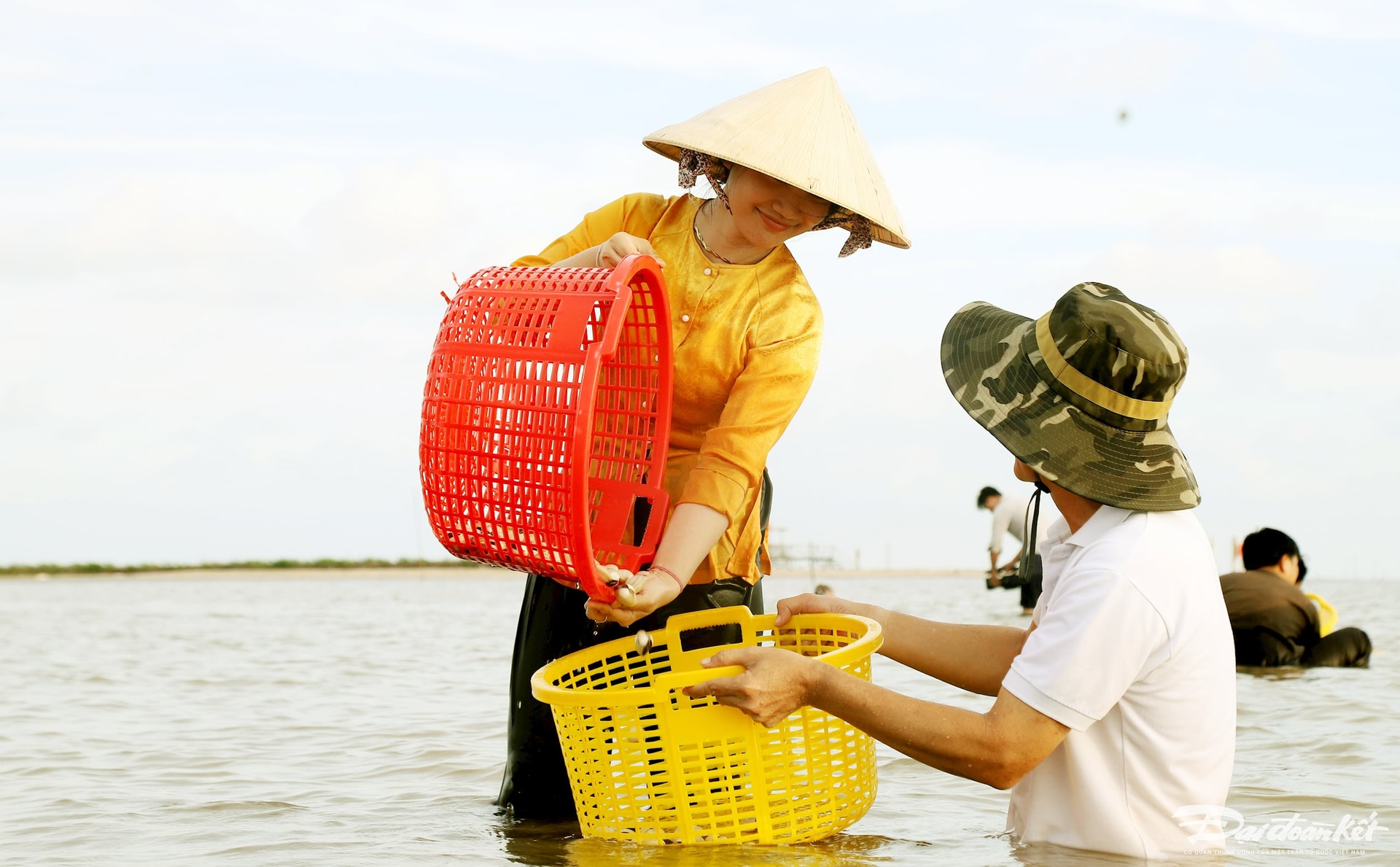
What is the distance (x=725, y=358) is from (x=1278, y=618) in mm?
6471

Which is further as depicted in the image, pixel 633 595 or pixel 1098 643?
pixel 633 595

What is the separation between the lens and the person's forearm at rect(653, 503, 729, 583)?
3.14 meters

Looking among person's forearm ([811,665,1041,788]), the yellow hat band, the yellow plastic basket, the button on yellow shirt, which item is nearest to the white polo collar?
the yellow hat band

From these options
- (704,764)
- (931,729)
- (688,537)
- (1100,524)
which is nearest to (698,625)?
(688,537)

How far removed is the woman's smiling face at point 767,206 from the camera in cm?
314

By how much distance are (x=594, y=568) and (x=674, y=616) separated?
0.54 metres

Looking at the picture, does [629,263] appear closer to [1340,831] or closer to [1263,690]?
[1340,831]

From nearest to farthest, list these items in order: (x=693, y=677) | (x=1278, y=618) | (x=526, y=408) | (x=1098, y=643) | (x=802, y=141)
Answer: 1. (x=1098, y=643)
2. (x=693, y=677)
3. (x=526, y=408)
4. (x=802, y=141)
5. (x=1278, y=618)

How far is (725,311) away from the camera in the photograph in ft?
10.7

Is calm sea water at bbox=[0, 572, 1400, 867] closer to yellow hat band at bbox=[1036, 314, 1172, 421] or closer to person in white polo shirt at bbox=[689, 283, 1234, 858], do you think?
person in white polo shirt at bbox=[689, 283, 1234, 858]

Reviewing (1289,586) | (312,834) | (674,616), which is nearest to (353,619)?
(1289,586)

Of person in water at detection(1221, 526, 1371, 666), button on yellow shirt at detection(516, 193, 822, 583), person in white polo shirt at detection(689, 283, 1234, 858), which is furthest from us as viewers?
person in water at detection(1221, 526, 1371, 666)

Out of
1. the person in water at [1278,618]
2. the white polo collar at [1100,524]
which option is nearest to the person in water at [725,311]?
the white polo collar at [1100,524]

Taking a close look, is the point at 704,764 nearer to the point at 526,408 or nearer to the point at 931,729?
the point at 931,729
